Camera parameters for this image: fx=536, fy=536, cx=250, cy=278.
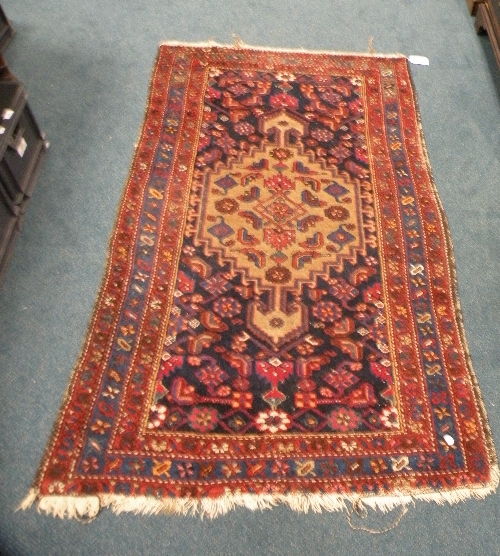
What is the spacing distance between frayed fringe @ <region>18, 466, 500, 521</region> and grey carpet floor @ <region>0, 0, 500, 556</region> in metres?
0.02

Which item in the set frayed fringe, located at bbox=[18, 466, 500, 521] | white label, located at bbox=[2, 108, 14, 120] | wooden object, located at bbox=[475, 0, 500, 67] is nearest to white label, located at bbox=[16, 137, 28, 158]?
white label, located at bbox=[2, 108, 14, 120]

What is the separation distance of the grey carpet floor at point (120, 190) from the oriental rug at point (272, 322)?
0.06m

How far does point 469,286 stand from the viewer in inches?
72.6

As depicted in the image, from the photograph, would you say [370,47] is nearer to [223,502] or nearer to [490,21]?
[490,21]

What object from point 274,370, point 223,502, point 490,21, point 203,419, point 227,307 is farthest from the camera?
point 490,21

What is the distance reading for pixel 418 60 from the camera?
97.5 inches

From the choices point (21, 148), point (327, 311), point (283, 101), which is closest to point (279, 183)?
point (283, 101)

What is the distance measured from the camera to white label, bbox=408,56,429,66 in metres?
2.47

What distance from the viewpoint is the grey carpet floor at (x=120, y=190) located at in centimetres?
139

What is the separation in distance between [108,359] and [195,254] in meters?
0.47

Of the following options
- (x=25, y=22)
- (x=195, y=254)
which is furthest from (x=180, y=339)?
(x=25, y=22)

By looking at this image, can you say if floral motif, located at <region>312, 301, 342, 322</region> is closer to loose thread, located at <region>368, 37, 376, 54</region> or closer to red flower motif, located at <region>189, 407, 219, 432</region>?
red flower motif, located at <region>189, 407, 219, 432</region>

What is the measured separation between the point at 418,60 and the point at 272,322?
5.07ft

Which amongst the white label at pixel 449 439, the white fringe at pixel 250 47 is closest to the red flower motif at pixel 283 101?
the white fringe at pixel 250 47
